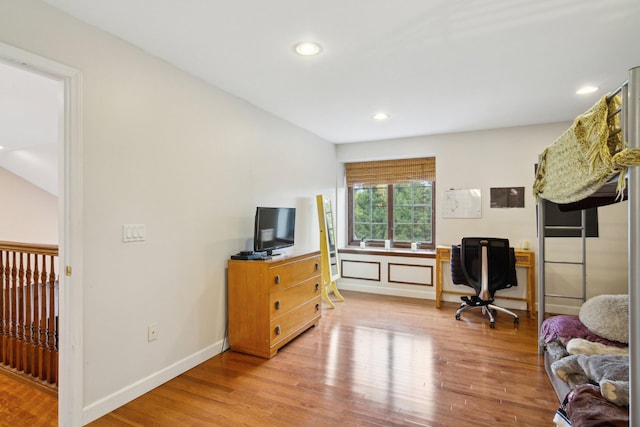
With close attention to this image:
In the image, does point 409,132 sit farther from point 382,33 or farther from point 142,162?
point 142,162

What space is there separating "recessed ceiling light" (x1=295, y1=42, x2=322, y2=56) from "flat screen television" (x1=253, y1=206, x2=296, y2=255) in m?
1.45

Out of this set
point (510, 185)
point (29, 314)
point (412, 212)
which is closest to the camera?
point (29, 314)

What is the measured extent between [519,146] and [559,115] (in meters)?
0.59

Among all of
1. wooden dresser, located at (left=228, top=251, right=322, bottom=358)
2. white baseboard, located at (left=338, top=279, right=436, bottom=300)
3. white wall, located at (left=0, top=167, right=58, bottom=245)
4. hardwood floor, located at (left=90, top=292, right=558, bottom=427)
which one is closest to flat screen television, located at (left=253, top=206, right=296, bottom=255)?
wooden dresser, located at (left=228, top=251, right=322, bottom=358)

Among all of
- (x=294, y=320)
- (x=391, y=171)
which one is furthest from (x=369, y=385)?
(x=391, y=171)

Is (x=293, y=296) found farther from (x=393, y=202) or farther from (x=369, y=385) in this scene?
(x=393, y=202)

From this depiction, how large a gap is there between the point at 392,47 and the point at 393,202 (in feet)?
11.1

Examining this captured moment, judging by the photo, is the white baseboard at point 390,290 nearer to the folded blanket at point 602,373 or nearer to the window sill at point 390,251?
the window sill at point 390,251

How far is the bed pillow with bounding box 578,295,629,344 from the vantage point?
240 cm

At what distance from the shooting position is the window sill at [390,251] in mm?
4896

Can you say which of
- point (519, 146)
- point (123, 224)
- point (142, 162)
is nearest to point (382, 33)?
point (142, 162)

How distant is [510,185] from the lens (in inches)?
173

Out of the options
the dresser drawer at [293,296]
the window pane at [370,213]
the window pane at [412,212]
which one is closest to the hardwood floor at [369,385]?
the dresser drawer at [293,296]

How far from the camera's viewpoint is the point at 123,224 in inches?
87.1
